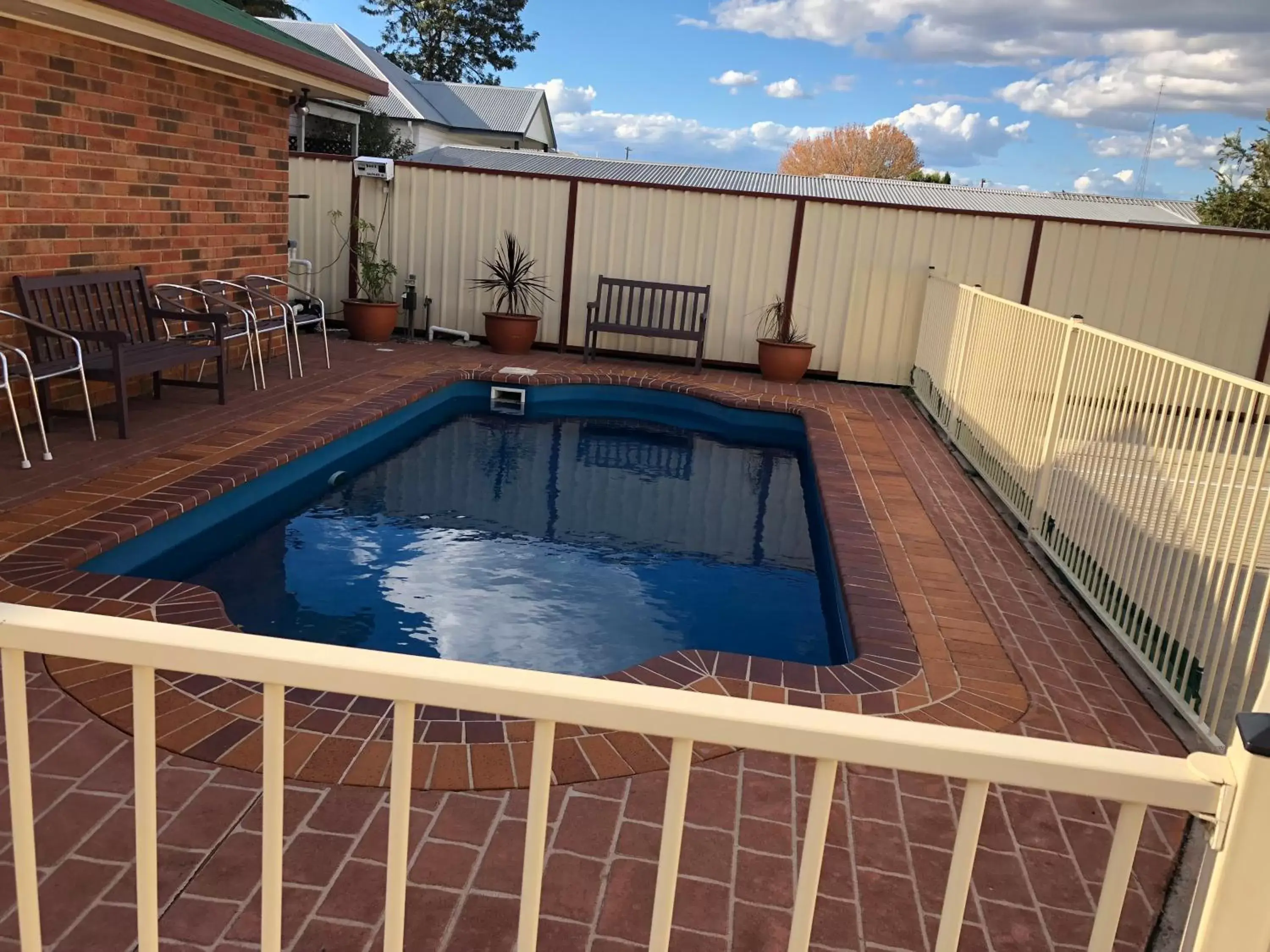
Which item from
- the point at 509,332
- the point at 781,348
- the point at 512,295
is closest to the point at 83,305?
the point at 509,332

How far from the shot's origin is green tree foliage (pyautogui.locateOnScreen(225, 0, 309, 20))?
23.6 m

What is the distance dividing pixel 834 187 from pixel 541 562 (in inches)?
715

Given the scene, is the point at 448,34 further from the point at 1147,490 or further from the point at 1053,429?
the point at 1147,490

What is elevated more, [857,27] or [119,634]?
[857,27]

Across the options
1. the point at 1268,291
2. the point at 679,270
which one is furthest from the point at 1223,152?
the point at 679,270

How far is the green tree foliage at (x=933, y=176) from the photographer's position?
35.3 metres

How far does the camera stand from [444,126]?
26625 millimetres

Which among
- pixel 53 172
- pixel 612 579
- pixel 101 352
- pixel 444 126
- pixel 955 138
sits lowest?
pixel 612 579

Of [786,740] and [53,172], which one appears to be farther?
[53,172]

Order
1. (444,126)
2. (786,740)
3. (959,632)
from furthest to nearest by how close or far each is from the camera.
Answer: (444,126) → (959,632) → (786,740)

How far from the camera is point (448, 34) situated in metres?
36.7

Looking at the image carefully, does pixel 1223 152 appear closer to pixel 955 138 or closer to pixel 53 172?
pixel 53 172

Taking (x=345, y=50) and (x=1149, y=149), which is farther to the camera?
(x=1149, y=149)

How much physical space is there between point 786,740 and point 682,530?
4640 mm
